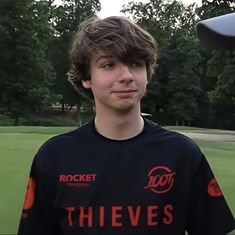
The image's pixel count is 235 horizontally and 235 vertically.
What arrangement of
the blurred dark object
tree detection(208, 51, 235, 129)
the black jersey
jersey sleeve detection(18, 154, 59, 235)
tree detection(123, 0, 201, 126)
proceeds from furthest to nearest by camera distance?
tree detection(123, 0, 201, 126) < tree detection(208, 51, 235, 129) < jersey sleeve detection(18, 154, 59, 235) < the black jersey < the blurred dark object

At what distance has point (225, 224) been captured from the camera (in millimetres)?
1778

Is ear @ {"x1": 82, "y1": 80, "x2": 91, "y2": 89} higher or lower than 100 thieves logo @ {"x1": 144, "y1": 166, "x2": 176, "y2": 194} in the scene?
higher

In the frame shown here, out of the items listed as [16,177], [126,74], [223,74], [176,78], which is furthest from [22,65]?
[126,74]

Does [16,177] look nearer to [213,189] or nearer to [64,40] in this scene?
[213,189]

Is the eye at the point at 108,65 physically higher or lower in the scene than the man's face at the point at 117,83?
higher

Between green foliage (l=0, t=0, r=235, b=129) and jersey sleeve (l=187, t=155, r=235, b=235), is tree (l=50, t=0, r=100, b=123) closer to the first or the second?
green foliage (l=0, t=0, r=235, b=129)

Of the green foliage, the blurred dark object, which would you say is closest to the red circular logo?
A: the blurred dark object

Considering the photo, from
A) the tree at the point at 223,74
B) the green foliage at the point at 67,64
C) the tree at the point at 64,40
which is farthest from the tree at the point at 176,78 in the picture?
the tree at the point at 223,74

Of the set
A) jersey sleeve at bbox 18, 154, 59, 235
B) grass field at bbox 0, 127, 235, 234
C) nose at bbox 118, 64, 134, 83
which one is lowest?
grass field at bbox 0, 127, 235, 234

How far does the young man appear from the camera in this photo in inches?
66.2

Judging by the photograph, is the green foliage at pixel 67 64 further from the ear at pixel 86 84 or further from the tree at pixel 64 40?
the ear at pixel 86 84

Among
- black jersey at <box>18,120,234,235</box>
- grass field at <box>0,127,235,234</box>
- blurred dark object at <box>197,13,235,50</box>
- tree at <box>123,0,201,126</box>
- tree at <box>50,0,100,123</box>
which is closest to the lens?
blurred dark object at <box>197,13,235,50</box>

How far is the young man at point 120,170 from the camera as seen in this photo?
1.68 meters

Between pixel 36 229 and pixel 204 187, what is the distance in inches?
21.4
